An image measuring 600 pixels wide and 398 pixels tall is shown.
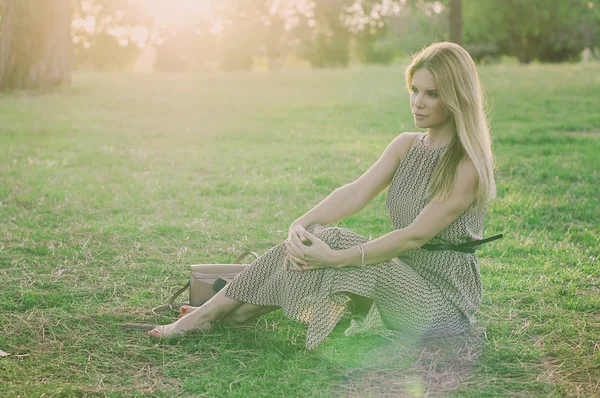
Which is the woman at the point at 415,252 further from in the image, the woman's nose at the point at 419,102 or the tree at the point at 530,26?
the tree at the point at 530,26

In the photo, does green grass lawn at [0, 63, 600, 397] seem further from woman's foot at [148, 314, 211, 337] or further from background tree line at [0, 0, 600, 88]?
background tree line at [0, 0, 600, 88]

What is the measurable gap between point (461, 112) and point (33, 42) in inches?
720

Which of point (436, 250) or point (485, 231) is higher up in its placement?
point (436, 250)

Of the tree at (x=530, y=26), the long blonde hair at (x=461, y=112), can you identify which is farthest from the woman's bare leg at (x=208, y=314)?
the tree at (x=530, y=26)

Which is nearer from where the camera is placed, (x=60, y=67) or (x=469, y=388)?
(x=469, y=388)

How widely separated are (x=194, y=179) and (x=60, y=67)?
13.2 m

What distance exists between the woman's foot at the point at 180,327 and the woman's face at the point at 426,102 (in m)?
1.82

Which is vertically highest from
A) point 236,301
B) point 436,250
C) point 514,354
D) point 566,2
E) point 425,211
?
point 566,2

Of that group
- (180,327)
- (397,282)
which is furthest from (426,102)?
(180,327)

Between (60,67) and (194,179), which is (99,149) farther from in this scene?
(60,67)

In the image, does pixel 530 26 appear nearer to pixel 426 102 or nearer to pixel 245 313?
pixel 426 102

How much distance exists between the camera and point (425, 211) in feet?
12.8

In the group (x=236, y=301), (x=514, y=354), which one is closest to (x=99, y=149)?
(x=236, y=301)

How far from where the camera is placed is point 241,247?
6297 mm
